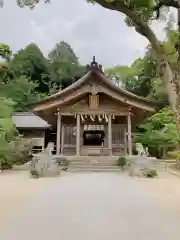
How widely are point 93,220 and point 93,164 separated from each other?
11.6 metres

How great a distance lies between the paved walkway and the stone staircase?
326 inches

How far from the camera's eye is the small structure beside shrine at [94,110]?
60.3 ft

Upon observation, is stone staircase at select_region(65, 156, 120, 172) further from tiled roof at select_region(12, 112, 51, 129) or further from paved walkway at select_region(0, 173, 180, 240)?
tiled roof at select_region(12, 112, 51, 129)

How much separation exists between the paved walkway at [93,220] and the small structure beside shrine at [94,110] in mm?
11384

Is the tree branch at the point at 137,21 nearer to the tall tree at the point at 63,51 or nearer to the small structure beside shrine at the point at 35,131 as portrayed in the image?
the small structure beside shrine at the point at 35,131

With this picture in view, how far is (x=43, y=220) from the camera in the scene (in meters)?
4.76

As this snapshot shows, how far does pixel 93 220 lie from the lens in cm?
477

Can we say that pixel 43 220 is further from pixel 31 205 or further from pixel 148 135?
pixel 148 135

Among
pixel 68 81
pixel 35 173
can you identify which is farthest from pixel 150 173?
pixel 68 81

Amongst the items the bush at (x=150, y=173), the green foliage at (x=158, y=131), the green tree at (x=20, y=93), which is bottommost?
the bush at (x=150, y=173)

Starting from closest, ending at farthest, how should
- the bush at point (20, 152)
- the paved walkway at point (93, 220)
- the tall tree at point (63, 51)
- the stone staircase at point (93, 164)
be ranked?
the paved walkway at point (93, 220) < the stone staircase at point (93, 164) < the bush at point (20, 152) < the tall tree at point (63, 51)

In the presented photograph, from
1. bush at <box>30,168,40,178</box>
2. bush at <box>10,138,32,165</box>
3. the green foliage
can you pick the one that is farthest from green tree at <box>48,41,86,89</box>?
bush at <box>30,168,40,178</box>

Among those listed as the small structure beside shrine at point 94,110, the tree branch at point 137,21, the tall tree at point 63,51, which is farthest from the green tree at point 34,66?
the tree branch at point 137,21

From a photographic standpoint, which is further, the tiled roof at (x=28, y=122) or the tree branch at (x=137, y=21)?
the tiled roof at (x=28, y=122)
